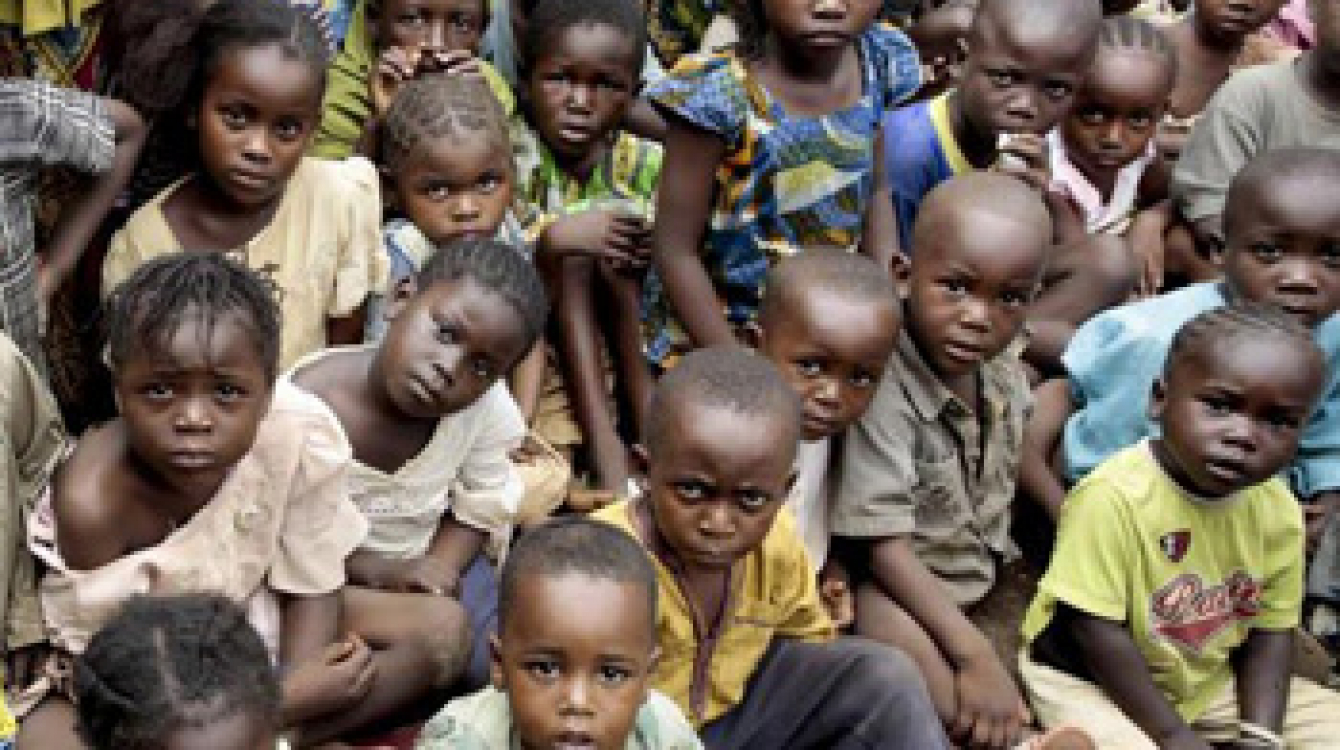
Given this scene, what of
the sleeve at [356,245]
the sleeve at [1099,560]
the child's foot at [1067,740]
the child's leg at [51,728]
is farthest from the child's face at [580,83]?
the child's leg at [51,728]

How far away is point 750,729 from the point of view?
314 centimetres

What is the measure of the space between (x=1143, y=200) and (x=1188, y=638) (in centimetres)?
169

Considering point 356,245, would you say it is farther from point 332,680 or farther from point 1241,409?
point 1241,409

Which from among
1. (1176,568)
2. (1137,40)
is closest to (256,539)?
(1176,568)

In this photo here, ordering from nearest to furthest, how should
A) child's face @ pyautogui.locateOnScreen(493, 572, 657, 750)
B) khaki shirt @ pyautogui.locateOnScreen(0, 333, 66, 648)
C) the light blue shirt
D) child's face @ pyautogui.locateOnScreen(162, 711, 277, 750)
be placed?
1. child's face @ pyautogui.locateOnScreen(162, 711, 277, 750)
2. child's face @ pyautogui.locateOnScreen(493, 572, 657, 750)
3. khaki shirt @ pyautogui.locateOnScreen(0, 333, 66, 648)
4. the light blue shirt

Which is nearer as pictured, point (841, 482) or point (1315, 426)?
point (841, 482)

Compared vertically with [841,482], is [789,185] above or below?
above

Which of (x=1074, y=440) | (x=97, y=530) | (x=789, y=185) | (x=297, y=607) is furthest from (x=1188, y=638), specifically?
(x=97, y=530)

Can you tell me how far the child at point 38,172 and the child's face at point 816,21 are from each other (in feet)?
3.98

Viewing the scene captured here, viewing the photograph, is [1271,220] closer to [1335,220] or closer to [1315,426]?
[1335,220]

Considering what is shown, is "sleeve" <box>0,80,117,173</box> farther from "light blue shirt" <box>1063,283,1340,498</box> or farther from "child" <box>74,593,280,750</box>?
"light blue shirt" <box>1063,283,1340,498</box>

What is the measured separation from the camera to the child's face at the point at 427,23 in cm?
403

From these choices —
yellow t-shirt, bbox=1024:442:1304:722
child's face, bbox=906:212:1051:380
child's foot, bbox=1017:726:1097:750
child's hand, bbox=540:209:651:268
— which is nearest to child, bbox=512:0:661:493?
child's hand, bbox=540:209:651:268

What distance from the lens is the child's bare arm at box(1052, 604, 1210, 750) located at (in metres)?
3.38
